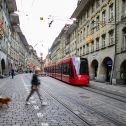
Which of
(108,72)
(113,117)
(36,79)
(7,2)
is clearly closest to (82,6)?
(108,72)

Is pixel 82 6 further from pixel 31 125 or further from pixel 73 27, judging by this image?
pixel 31 125

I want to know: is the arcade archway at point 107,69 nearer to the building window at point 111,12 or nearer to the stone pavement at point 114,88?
the building window at point 111,12

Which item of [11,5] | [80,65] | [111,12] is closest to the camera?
[80,65]

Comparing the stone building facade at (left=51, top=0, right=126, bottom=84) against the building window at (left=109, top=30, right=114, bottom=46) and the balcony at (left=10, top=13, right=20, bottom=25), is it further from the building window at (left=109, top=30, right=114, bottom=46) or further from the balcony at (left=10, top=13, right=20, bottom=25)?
the balcony at (left=10, top=13, right=20, bottom=25)

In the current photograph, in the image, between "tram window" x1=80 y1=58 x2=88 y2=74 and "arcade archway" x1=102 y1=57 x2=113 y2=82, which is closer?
"tram window" x1=80 y1=58 x2=88 y2=74

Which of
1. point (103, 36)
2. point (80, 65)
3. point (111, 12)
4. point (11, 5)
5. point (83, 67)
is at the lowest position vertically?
point (83, 67)

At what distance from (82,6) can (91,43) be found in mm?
6477

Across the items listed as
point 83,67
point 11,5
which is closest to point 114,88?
point 83,67

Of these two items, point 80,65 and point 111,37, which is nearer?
point 80,65

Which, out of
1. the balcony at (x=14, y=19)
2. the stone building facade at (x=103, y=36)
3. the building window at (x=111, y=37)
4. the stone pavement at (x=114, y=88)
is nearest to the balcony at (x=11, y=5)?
the balcony at (x=14, y=19)

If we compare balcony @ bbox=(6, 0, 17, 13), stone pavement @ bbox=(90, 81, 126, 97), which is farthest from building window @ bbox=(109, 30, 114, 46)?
balcony @ bbox=(6, 0, 17, 13)

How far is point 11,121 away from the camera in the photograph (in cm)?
923

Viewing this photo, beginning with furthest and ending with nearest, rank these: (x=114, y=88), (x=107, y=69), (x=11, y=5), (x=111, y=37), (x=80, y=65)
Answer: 1. (x=11, y=5)
2. (x=107, y=69)
3. (x=111, y=37)
4. (x=80, y=65)
5. (x=114, y=88)

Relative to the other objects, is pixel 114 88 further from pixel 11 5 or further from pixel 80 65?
pixel 11 5
